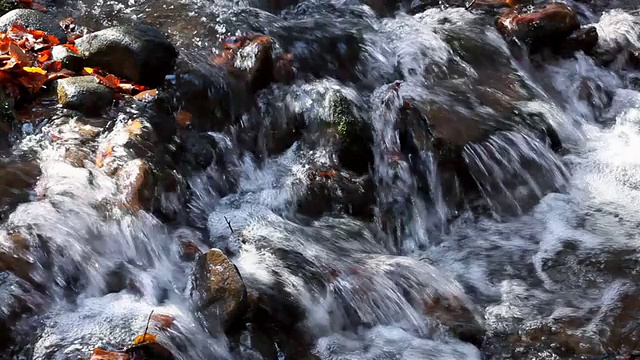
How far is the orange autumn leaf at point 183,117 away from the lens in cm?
597

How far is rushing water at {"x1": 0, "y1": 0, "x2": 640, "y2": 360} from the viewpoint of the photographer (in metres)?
4.47

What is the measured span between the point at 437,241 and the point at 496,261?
54 cm

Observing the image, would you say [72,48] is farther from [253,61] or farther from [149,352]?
[149,352]

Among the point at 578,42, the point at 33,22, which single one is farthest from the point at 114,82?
the point at 578,42

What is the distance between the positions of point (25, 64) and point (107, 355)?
3.13 m

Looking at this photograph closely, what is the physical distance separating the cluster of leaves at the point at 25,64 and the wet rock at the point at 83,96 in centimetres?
22

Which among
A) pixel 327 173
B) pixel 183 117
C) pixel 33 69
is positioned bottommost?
pixel 327 173

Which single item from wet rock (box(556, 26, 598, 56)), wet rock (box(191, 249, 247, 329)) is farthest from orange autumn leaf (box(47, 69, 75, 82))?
wet rock (box(556, 26, 598, 56))

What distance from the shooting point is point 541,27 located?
25.8ft

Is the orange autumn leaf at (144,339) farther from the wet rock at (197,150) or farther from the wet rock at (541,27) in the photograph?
the wet rock at (541,27)

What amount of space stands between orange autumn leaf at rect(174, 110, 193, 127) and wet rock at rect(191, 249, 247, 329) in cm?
191

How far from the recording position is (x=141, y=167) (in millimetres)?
5082

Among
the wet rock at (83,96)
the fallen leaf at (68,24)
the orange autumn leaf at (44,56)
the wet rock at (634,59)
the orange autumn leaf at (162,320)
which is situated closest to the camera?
the orange autumn leaf at (162,320)

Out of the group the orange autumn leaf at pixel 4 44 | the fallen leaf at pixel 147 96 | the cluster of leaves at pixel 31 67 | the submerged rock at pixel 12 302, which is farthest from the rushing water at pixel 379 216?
the orange autumn leaf at pixel 4 44
